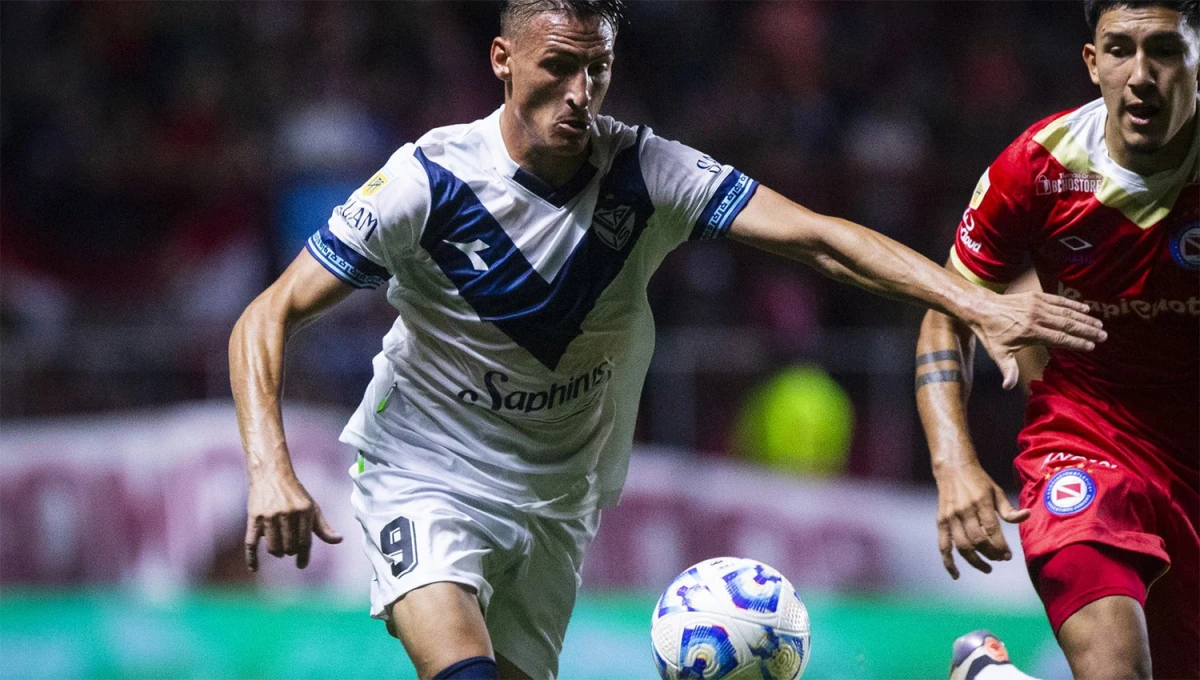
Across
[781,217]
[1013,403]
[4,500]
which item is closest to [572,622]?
[1013,403]

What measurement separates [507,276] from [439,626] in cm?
103

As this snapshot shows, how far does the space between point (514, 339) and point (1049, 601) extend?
66.5 inches

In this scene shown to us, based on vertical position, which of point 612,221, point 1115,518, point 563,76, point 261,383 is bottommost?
point 1115,518

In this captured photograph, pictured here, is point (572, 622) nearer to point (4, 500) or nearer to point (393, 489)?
point (4, 500)

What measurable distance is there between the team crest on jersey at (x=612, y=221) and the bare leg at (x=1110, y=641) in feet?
5.41

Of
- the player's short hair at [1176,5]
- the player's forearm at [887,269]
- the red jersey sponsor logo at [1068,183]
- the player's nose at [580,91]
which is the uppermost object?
the player's short hair at [1176,5]

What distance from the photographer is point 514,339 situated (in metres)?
4.37

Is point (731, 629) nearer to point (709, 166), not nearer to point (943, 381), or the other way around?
point (943, 381)

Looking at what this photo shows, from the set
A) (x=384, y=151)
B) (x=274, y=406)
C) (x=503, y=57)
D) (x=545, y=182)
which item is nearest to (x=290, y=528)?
(x=274, y=406)

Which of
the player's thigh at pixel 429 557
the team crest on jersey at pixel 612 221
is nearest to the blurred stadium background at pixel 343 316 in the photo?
the player's thigh at pixel 429 557

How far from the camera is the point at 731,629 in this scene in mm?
4266

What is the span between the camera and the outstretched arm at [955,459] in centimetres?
384

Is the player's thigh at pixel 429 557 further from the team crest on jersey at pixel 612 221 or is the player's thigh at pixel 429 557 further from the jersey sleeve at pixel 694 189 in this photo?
the jersey sleeve at pixel 694 189

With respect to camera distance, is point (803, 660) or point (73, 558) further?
point (73, 558)
